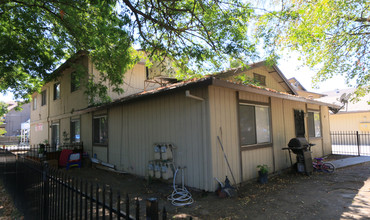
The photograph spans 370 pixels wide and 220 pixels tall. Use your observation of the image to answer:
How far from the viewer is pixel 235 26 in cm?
678

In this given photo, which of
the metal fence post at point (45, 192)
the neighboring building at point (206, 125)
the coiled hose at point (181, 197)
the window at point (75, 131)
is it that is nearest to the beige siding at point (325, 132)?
the neighboring building at point (206, 125)

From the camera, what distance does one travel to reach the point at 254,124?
700 centimetres

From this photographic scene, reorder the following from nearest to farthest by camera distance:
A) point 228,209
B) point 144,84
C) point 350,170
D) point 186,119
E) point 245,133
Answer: point 228,209 < point 186,119 < point 245,133 < point 350,170 < point 144,84

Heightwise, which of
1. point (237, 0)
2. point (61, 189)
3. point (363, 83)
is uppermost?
point (237, 0)

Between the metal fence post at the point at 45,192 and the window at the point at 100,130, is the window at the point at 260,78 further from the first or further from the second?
the metal fence post at the point at 45,192

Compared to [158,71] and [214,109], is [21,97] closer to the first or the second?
[158,71]

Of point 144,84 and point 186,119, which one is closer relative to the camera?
point 186,119

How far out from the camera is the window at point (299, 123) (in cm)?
935

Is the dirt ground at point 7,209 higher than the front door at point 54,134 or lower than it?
lower

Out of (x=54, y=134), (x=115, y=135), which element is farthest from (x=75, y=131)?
(x=115, y=135)

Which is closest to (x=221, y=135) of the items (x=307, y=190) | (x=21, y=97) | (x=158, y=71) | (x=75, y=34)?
(x=307, y=190)

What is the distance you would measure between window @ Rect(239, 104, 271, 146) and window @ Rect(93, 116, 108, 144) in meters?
6.28

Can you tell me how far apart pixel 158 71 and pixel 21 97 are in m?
10.1

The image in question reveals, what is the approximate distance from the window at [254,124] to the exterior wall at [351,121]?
56.9 feet
